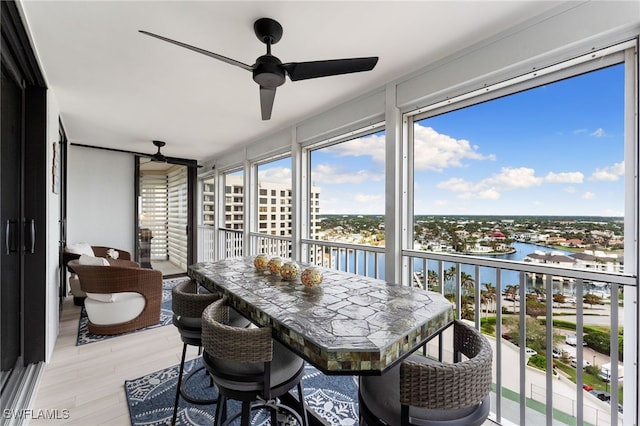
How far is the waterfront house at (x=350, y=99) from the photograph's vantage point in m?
1.62

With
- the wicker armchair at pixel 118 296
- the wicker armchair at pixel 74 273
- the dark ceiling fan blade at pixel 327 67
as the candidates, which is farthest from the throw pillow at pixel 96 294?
the dark ceiling fan blade at pixel 327 67

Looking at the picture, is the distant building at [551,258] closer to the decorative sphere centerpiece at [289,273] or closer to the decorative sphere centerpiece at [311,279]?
the decorative sphere centerpiece at [311,279]

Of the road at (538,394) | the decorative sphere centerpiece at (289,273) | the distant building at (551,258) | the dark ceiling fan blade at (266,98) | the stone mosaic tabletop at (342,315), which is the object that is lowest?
the road at (538,394)

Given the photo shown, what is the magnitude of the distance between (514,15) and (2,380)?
395 centimetres

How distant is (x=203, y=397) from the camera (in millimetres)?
2090

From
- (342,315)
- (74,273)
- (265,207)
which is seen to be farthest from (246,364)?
(265,207)

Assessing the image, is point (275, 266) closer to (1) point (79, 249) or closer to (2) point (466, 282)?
(2) point (466, 282)

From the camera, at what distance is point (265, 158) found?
4.61 m

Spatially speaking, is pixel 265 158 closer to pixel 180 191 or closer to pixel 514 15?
pixel 180 191

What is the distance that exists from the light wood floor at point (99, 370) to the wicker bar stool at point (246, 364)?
1.18 m

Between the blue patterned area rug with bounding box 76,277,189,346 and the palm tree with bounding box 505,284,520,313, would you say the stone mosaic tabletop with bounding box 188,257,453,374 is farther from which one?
the blue patterned area rug with bounding box 76,277,189,346

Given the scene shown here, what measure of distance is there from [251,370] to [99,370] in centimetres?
206

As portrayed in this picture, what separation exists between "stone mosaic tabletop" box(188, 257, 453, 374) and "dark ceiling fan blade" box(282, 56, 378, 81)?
127cm

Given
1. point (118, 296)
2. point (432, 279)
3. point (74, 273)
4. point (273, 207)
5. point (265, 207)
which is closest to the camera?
point (432, 279)
